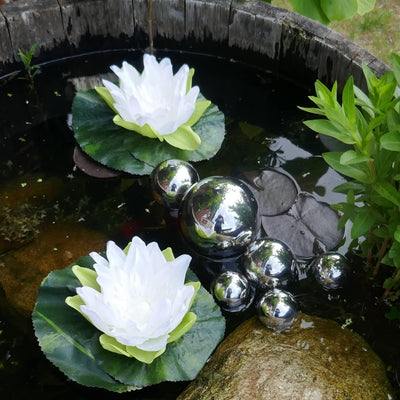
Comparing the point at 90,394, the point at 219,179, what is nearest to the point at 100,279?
the point at 90,394

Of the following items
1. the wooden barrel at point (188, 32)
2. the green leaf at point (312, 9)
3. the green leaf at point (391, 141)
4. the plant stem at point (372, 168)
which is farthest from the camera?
the green leaf at point (312, 9)

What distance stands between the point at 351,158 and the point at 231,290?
0.50m

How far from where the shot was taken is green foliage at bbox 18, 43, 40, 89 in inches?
82.6

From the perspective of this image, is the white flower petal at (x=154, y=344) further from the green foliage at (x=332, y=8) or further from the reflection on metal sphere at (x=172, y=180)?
the green foliage at (x=332, y=8)

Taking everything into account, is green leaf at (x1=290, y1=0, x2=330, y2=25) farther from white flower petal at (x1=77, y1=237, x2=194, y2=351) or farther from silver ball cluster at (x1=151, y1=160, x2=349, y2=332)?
white flower petal at (x1=77, y1=237, x2=194, y2=351)

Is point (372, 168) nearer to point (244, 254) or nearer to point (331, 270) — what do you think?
point (331, 270)

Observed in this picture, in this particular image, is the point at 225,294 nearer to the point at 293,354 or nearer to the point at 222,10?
the point at 293,354

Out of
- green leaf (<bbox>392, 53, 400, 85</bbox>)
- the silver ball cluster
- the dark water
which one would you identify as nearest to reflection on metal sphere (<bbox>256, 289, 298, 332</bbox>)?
the silver ball cluster

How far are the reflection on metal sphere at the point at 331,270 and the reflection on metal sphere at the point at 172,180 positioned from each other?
46 cm

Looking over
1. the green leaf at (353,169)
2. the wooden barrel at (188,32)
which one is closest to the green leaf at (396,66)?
the green leaf at (353,169)

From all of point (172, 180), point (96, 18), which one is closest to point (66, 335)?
point (172, 180)

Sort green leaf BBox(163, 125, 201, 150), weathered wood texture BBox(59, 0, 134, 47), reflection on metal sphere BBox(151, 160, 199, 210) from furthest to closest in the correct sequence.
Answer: weathered wood texture BBox(59, 0, 134, 47) → green leaf BBox(163, 125, 201, 150) → reflection on metal sphere BBox(151, 160, 199, 210)

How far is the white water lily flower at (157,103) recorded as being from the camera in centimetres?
175

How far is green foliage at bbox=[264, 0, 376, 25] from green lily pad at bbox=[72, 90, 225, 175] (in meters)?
0.71
